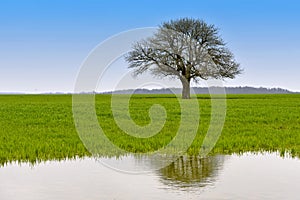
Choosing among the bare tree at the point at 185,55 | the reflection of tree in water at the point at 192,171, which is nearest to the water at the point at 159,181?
the reflection of tree in water at the point at 192,171

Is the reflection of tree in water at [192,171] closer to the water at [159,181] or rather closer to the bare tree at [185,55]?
the water at [159,181]

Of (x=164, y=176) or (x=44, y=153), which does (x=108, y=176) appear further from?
(x=44, y=153)

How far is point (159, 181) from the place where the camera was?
31.6 ft

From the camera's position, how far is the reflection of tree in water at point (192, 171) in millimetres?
9473

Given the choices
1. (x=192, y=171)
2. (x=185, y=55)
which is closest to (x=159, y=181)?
(x=192, y=171)

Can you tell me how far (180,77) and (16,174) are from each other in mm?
56512

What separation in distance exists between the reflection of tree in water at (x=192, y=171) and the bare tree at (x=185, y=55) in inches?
2076

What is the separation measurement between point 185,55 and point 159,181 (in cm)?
5626

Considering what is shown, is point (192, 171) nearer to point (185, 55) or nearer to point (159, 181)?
point (159, 181)

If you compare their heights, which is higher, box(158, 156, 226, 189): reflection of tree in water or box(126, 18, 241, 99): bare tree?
box(126, 18, 241, 99): bare tree

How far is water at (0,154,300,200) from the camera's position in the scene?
8.41 metres

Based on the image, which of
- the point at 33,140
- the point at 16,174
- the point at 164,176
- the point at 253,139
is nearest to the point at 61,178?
the point at 16,174

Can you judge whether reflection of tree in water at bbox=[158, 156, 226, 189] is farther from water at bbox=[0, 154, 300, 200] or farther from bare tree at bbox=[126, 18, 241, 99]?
bare tree at bbox=[126, 18, 241, 99]

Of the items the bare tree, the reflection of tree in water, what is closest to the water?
the reflection of tree in water
